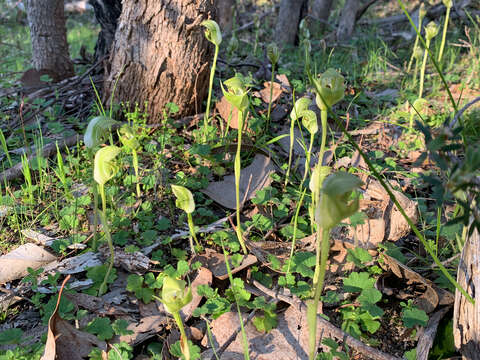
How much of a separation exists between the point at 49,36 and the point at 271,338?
9.56 feet

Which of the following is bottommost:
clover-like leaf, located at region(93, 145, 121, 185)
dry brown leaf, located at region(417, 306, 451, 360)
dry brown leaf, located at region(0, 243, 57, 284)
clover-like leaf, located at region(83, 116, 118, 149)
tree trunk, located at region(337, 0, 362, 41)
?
dry brown leaf, located at region(417, 306, 451, 360)

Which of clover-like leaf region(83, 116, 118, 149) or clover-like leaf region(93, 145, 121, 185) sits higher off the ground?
clover-like leaf region(83, 116, 118, 149)

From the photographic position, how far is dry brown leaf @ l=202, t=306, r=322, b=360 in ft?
4.36

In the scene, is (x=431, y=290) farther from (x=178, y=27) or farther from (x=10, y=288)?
(x=178, y=27)

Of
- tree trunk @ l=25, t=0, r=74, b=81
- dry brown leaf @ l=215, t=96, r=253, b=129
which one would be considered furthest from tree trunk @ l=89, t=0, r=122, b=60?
dry brown leaf @ l=215, t=96, r=253, b=129

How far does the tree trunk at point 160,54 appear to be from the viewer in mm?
2420

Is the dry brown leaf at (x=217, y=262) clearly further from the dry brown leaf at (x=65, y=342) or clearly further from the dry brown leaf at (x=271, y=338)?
the dry brown leaf at (x=65, y=342)

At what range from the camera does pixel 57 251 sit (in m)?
1.75

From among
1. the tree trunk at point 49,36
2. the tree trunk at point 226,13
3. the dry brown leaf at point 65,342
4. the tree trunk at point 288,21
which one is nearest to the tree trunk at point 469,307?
the dry brown leaf at point 65,342

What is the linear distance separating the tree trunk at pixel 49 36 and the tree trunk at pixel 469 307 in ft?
10.4

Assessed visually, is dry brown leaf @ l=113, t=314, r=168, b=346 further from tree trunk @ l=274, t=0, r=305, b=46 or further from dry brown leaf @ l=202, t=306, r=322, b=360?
tree trunk @ l=274, t=0, r=305, b=46

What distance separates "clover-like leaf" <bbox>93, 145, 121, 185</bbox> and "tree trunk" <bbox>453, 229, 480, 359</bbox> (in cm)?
119

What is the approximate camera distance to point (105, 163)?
1.49 m

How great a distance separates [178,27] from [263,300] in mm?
1709
